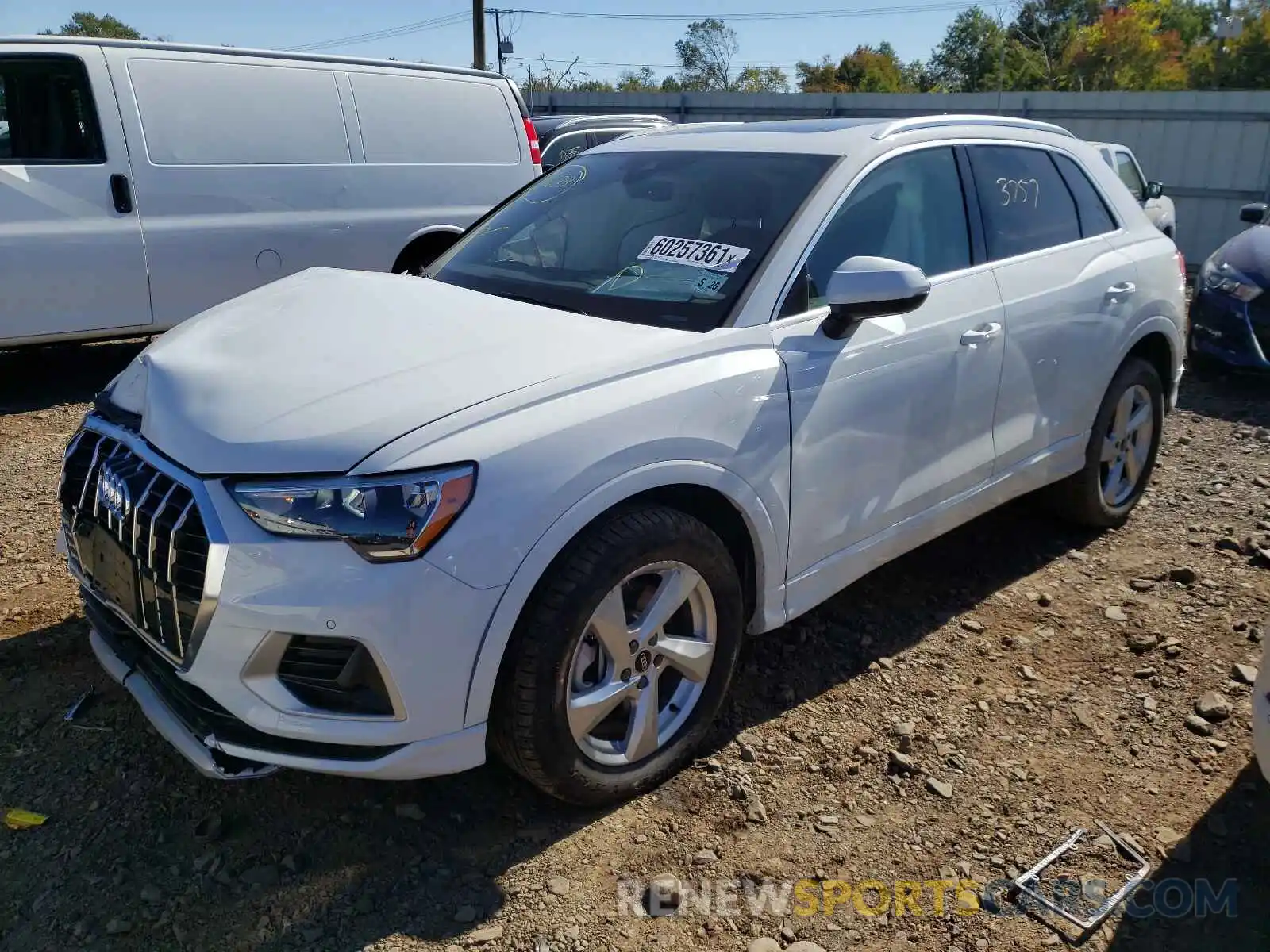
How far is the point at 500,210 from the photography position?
12.8 feet

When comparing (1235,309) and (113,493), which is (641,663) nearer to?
(113,493)

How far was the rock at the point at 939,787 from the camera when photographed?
287 cm

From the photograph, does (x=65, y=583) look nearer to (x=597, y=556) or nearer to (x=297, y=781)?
(x=297, y=781)

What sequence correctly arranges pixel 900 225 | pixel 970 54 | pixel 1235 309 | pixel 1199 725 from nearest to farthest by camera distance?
1. pixel 1199 725
2. pixel 900 225
3. pixel 1235 309
4. pixel 970 54

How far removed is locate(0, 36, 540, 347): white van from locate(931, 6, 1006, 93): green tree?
6048 centimetres

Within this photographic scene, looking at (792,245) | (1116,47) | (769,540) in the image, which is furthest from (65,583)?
(1116,47)

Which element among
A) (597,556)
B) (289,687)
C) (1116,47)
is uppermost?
(1116,47)

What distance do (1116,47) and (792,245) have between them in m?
57.5

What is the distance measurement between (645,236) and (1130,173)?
10711 mm

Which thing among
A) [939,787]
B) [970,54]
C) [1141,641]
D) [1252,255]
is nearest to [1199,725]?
[1141,641]

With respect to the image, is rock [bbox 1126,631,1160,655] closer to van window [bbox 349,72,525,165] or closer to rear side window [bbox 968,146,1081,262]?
rear side window [bbox 968,146,1081,262]

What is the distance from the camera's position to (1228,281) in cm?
732

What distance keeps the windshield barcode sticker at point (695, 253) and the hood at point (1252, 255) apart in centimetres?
584

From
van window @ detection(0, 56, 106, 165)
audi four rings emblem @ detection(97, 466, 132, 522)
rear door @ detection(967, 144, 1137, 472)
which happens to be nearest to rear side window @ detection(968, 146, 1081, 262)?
rear door @ detection(967, 144, 1137, 472)
